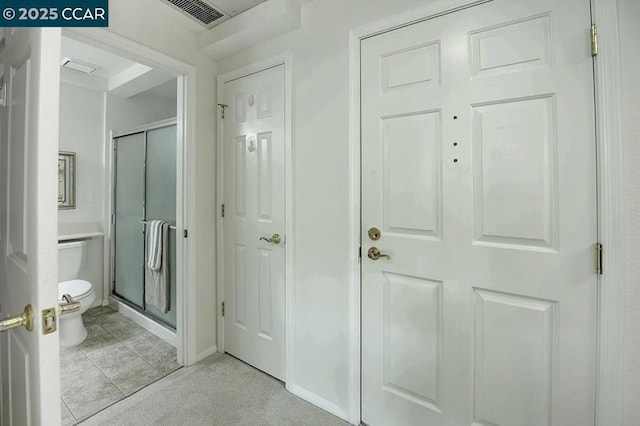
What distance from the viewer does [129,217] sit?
9.53 feet

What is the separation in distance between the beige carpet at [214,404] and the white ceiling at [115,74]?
2.39 metres

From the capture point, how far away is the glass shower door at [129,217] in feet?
9.05

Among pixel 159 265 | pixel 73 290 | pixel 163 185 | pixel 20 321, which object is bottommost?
pixel 73 290

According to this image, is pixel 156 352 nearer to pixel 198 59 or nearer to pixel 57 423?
pixel 57 423

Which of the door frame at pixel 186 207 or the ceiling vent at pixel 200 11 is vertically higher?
the ceiling vent at pixel 200 11

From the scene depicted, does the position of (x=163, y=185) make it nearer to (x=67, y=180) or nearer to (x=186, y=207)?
(x=186, y=207)

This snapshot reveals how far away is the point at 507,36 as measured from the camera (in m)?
1.15

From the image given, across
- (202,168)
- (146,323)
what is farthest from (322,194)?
(146,323)

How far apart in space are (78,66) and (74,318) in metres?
2.32

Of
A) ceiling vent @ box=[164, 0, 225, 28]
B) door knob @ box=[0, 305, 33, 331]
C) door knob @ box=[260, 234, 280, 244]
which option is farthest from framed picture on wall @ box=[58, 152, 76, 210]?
door knob @ box=[0, 305, 33, 331]

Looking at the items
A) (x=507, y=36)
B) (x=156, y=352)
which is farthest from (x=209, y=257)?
(x=507, y=36)

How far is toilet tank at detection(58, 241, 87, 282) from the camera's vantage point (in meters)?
2.67

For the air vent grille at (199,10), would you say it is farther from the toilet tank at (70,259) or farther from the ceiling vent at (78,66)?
the toilet tank at (70,259)

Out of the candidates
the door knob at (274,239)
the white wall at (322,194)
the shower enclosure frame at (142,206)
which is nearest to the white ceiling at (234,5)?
the white wall at (322,194)
